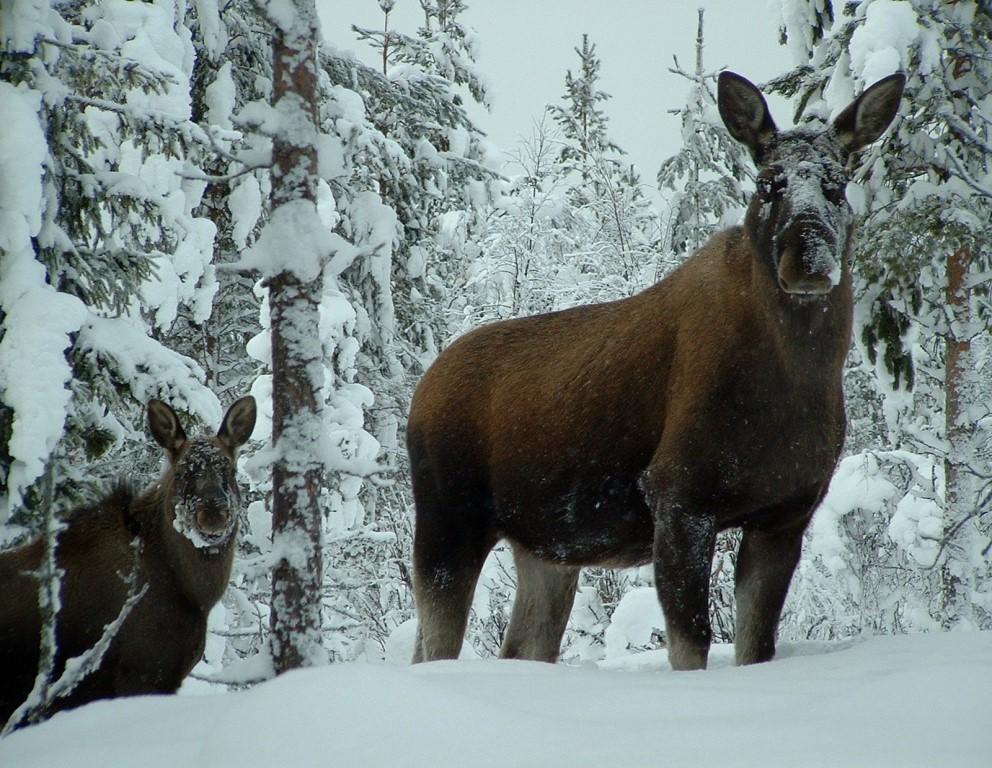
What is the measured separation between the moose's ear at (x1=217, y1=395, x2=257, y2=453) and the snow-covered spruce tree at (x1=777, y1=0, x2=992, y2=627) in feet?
17.7

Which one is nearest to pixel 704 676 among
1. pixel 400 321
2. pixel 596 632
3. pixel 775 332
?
pixel 775 332

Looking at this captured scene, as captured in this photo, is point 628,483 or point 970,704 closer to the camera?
point 970,704

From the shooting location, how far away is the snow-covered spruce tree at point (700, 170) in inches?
526

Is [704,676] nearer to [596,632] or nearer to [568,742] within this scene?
[568,742]

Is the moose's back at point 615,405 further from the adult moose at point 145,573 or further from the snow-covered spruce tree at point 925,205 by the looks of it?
the snow-covered spruce tree at point 925,205

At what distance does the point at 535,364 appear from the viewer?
636 centimetres

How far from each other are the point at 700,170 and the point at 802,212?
970 centimetres

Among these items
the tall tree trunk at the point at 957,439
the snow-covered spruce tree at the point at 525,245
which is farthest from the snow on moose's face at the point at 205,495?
the snow-covered spruce tree at the point at 525,245

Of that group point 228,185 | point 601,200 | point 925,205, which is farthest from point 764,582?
point 601,200

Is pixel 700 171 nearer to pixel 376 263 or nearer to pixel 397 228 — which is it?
pixel 397 228

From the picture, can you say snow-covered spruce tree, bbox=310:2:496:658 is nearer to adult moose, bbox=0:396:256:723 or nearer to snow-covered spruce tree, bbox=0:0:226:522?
snow-covered spruce tree, bbox=0:0:226:522

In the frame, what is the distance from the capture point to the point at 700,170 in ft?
46.2

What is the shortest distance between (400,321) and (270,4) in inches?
413

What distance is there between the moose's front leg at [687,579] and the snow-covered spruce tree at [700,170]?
8.65 metres
